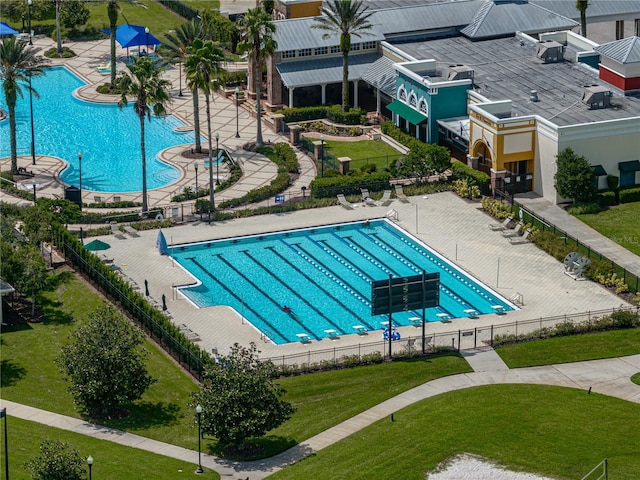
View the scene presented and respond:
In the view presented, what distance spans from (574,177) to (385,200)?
40.1 ft

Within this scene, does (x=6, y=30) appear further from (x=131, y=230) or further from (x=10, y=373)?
(x=10, y=373)

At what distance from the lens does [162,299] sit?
269ft

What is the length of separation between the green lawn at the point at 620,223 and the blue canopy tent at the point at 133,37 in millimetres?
45486

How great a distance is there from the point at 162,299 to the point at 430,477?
23.5m

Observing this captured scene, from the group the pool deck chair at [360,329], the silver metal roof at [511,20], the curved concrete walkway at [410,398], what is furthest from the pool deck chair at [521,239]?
the silver metal roof at [511,20]

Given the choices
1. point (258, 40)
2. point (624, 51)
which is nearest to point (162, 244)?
point (258, 40)

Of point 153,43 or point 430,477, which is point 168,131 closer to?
point 153,43

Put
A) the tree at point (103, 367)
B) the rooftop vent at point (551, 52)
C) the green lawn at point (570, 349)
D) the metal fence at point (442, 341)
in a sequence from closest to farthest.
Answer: the tree at point (103, 367)
the metal fence at point (442, 341)
the green lawn at point (570, 349)
the rooftop vent at point (551, 52)

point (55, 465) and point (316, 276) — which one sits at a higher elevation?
point (55, 465)

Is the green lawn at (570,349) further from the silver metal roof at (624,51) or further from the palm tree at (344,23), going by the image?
the palm tree at (344,23)

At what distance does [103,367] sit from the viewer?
68.1m

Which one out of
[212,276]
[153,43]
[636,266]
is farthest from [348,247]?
[153,43]

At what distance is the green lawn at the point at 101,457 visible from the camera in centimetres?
6300

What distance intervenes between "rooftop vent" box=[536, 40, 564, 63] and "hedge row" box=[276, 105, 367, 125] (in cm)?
1362
